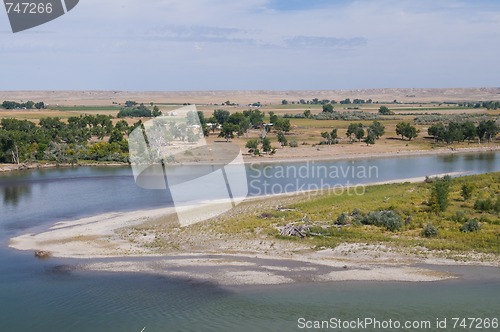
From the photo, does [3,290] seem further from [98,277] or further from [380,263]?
[380,263]

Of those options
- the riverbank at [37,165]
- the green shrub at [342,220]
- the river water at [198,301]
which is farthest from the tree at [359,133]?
the river water at [198,301]

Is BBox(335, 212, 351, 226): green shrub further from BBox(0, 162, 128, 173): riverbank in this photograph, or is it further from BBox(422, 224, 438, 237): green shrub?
BBox(0, 162, 128, 173): riverbank

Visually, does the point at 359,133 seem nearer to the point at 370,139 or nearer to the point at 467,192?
the point at 370,139

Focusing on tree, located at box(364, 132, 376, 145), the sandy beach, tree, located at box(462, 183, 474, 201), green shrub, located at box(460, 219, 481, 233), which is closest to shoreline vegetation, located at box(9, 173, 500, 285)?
the sandy beach

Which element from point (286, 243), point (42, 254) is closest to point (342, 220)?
point (286, 243)

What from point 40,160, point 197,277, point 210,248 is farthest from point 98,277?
point 40,160
